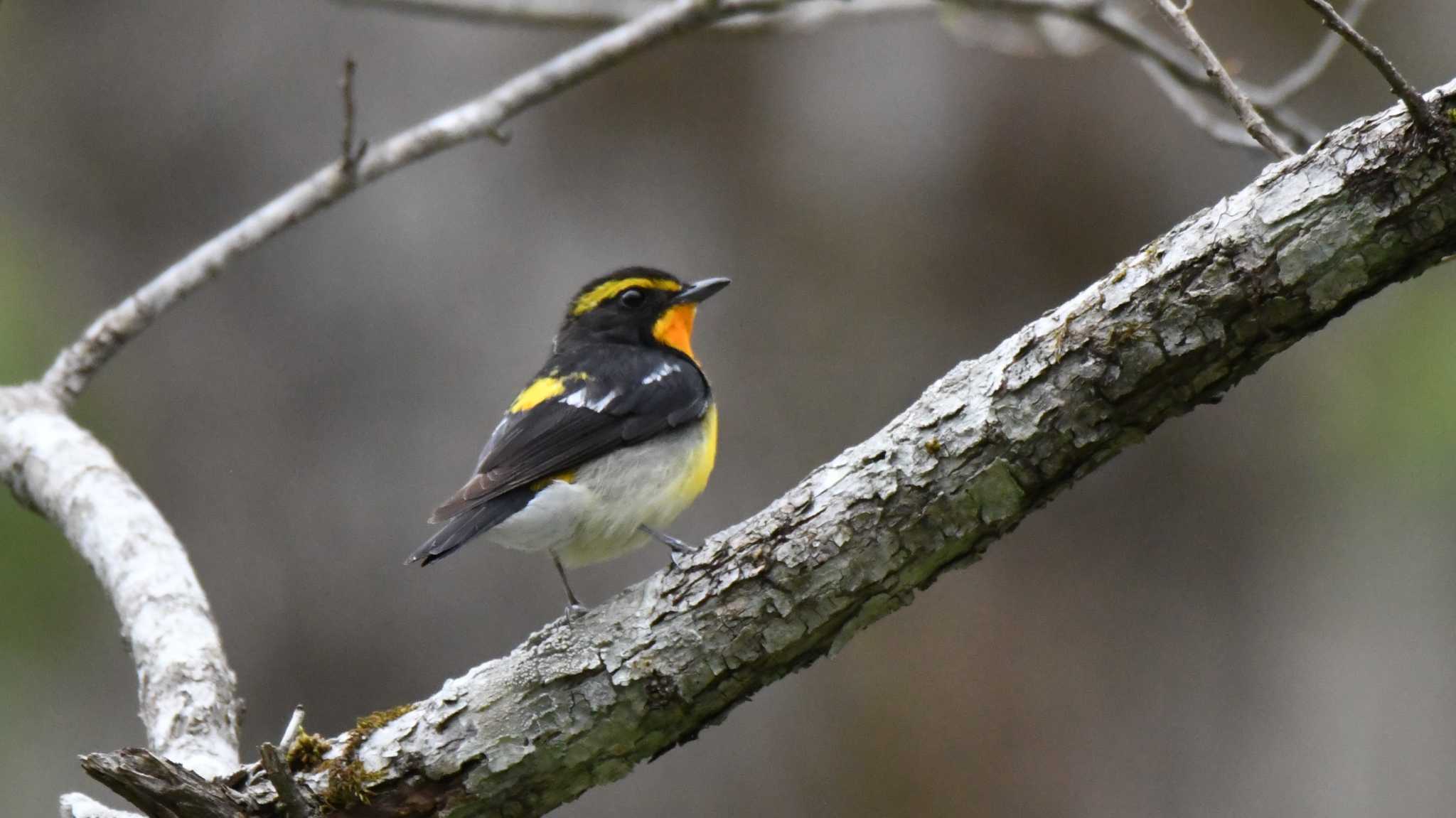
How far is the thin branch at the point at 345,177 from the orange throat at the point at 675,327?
3.23 feet

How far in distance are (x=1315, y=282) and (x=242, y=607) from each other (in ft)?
17.8

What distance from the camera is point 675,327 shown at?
515 cm

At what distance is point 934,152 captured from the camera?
7.02 metres

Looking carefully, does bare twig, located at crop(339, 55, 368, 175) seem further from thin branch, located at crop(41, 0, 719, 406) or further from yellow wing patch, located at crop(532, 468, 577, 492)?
yellow wing patch, located at crop(532, 468, 577, 492)

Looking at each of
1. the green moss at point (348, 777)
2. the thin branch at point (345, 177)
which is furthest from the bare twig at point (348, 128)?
the green moss at point (348, 777)

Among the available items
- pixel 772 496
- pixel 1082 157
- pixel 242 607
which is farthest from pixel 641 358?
pixel 1082 157

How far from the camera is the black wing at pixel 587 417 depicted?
12.3 feet

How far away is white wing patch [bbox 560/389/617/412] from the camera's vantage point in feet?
13.7

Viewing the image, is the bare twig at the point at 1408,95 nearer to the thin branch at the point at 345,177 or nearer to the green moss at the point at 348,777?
the green moss at the point at 348,777

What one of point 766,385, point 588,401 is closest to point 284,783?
point 588,401

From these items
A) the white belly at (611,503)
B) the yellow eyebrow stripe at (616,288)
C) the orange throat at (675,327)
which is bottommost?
the white belly at (611,503)

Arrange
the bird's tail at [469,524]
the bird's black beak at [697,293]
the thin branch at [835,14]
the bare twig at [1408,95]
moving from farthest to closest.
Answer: the bird's black beak at [697,293] < the thin branch at [835,14] < the bird's tail at [469,524] < the bare twig at [1408,95]

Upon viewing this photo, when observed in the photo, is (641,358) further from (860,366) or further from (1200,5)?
(1200,5)

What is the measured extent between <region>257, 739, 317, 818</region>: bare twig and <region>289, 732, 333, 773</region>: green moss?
71 mm
